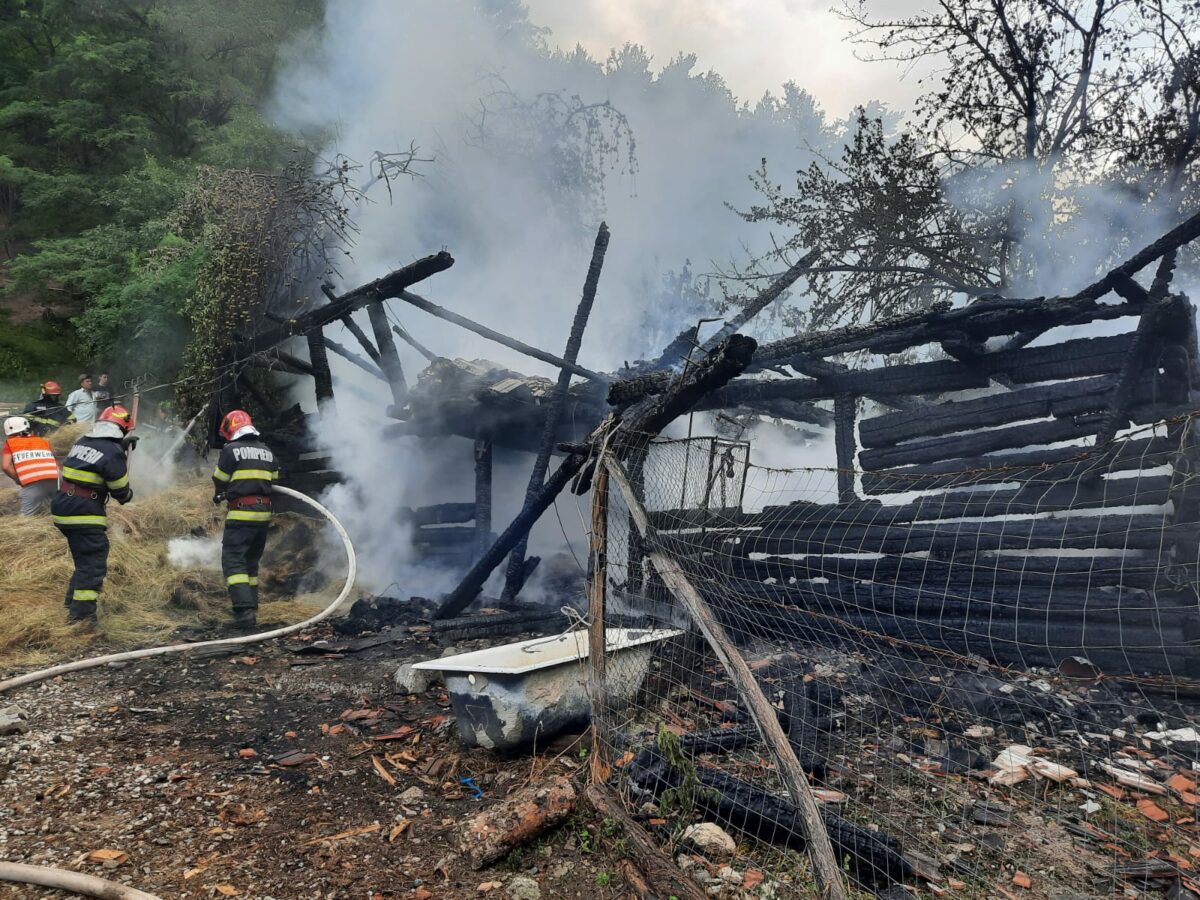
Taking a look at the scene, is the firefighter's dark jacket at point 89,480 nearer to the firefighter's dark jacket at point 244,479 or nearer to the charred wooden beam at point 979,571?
the firefighter's dark jacket at point 244,479

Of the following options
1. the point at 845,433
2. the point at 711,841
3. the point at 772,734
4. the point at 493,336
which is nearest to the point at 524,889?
the point at 711,841

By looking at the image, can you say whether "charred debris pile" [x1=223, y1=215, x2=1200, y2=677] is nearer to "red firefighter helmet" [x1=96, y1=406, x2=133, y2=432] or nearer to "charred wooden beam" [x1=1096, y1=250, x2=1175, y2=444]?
"charred wooden beam" [x1=1096, y1=250, x2=1175, y2=444]

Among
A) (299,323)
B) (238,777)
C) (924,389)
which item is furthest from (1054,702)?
(299,323)

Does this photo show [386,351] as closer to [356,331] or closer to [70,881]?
[356,331]

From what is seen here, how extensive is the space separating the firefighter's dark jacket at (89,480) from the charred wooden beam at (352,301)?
294cm

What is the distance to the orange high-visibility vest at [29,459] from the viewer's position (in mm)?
8781

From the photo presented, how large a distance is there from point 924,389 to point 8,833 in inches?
297

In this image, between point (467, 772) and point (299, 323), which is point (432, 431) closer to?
point (299, 323)

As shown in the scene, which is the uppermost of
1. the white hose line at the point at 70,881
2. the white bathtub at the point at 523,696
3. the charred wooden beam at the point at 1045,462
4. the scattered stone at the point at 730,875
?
the charred wooden beam at the point at 1045,462

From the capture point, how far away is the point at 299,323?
9.59 meters

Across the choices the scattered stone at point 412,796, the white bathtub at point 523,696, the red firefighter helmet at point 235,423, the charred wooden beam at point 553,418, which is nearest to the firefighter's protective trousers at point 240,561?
the red firefighter helmet at point 235,423

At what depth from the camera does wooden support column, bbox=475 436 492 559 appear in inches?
407

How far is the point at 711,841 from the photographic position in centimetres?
334

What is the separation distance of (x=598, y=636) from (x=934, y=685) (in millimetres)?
3193
